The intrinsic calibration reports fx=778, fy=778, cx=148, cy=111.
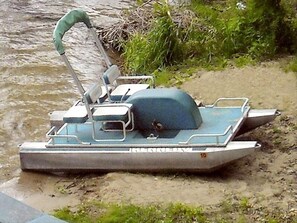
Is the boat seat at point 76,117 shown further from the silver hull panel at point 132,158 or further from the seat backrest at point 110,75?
the seat backrest at point 110,75

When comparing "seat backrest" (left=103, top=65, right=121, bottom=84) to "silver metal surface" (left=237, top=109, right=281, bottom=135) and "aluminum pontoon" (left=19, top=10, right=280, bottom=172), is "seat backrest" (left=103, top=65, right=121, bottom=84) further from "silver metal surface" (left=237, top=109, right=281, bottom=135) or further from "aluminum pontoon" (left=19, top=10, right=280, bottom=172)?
"silver metal surface" (left=237, top=109, right=281, bottom=135)

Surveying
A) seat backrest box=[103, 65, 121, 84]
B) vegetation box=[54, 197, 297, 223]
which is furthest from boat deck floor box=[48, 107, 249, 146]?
vegetation box=[54, 197, 297, 223]

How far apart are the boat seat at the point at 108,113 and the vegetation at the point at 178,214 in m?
1.16

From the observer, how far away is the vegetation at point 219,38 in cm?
1099

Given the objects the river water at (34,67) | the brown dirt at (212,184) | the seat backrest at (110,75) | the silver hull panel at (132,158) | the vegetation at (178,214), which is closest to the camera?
the vegetation at (178,214)

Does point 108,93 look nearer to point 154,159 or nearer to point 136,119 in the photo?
point 136,119

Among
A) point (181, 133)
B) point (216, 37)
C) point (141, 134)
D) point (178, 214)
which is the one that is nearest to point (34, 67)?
point (216, 37)

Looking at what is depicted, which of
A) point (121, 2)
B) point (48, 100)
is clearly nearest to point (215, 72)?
point (48, 100)

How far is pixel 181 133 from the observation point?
320 inches

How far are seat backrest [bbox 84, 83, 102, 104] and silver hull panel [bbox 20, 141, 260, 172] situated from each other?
52cm

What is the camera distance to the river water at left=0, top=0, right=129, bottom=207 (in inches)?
393

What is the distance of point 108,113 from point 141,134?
45 centimetres

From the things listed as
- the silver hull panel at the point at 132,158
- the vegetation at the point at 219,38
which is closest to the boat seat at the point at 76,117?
the silver hull panel at the point at 132,158

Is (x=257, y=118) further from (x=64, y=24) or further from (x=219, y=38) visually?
(x=219, y=38)
